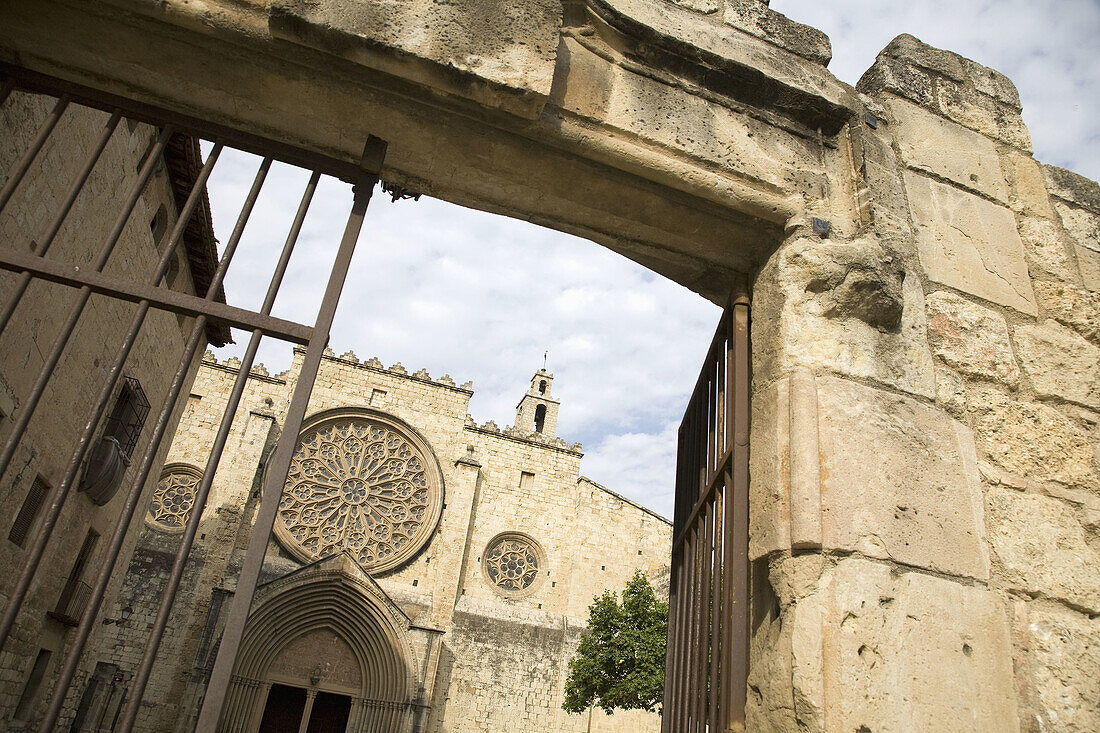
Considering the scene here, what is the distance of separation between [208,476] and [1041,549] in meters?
2.26

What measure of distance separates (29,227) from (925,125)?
5384 mm

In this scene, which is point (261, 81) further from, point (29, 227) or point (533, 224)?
point (29, 227)

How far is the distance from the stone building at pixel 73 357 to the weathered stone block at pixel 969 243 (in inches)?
168

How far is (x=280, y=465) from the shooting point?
1.84 metres

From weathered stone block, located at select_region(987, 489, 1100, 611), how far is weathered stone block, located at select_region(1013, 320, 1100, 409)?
15.7 inches

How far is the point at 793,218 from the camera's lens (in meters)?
2.27

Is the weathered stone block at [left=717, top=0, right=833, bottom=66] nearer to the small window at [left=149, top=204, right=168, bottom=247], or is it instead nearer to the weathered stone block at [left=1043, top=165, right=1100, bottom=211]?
the weathered stone block at [left=1043, top=165, right=1100, bottom=211]

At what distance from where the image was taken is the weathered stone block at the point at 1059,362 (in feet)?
7.34

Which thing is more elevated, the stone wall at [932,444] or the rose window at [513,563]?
the rose window at [513,563]

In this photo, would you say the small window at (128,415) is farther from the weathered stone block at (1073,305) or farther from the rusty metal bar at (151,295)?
the weathered stone block at (1073,305)

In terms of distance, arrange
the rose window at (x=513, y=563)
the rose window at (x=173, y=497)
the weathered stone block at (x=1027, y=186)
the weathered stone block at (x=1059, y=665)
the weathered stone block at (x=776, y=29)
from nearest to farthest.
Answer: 1. the weathered stone block at (x=1059, y=665)
2. the weathered stone block at (x=776, y=29)
3. the weathered stone block at (x=1027, y=186)
4. the rose window at (x=173, y=497)
5. the rose window at (x=513, y=563)

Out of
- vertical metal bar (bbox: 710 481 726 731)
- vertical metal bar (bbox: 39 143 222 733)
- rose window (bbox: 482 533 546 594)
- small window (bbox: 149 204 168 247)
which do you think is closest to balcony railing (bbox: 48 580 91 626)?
small window (bbox: 149 204 168 247)

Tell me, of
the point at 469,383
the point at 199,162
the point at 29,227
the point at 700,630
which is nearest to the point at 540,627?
the point at 469,383

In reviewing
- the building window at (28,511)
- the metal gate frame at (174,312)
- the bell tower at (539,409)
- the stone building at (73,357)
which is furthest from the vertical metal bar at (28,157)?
the bell tower at (539,409)
